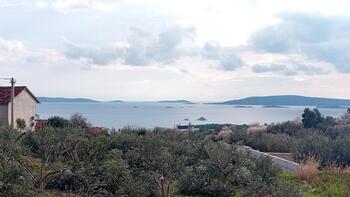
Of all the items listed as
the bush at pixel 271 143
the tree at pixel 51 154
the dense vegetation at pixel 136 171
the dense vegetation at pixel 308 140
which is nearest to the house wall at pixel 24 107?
the dense vegetation at pixel 308 140

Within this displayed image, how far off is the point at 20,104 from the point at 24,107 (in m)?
0.47

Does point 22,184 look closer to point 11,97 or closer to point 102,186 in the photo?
point 102,186

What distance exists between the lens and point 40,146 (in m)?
11.2

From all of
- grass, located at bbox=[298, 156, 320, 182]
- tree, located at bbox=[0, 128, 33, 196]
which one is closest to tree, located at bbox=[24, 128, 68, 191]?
tree, located at bbox=[0, 128, 33, 196]

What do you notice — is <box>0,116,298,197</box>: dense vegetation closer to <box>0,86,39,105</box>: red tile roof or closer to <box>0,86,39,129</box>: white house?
<box>0,86,39,129</box>: white house

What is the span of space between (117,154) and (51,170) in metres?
1.52

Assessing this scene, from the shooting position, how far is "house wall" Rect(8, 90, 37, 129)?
38.7 m

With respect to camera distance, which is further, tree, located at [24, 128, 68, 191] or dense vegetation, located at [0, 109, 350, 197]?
tree, located at [24, 128, 68, 191]

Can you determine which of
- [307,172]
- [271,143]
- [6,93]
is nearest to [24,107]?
[6,93]

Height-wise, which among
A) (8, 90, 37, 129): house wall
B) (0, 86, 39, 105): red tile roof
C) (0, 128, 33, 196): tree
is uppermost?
(0, 86, 39, 105): red tile roof

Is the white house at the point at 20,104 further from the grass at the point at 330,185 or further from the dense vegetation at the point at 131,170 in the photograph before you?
the grass at the point at 330,185

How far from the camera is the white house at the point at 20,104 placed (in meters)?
37.7

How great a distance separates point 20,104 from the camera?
39188 mm

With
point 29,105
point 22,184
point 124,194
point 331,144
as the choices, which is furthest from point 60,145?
point 29,105
